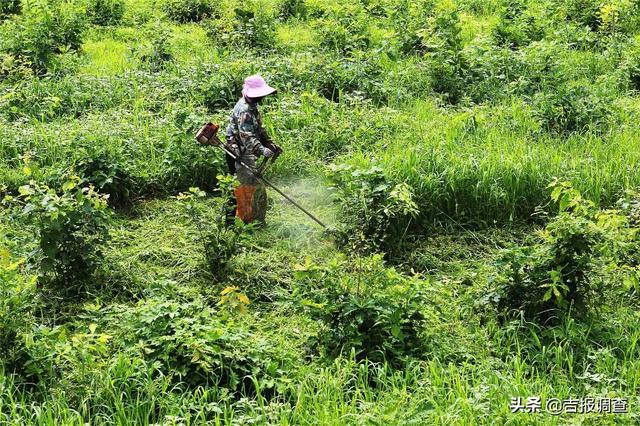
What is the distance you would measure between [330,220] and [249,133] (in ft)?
3.75

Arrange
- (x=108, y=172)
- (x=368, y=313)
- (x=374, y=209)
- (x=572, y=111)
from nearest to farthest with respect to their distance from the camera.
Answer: (x=368, y=313) → (x=374, y=209) → (x=108, y=172) → (x=572, y=111)

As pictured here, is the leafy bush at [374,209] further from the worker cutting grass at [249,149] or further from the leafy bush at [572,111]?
the leafy bush at [572,111]

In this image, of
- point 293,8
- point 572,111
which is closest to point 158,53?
point 293,8

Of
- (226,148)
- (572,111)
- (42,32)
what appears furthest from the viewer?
(42,32)

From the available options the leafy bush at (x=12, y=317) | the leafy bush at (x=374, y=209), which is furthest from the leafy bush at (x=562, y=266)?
the leafy bush at (x=12, y=317)

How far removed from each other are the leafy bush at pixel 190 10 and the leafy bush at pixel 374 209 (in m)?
6.81

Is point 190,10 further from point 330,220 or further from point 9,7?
point 330,220

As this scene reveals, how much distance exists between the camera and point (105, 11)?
13422 mm

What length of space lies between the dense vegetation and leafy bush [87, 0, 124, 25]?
1.25 feet

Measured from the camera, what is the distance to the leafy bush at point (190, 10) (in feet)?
44.1

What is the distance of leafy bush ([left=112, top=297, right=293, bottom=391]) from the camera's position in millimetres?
5336

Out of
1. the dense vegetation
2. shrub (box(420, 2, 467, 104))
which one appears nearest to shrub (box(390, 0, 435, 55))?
the dense vegetation

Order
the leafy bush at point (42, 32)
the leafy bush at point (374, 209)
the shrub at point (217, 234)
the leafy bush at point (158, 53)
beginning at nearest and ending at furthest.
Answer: the shrub at point (217, 234) < the leafy bush at point (374, 209) < the leafy bush at point (42, 32) < the leafy bush at point (158, 53)

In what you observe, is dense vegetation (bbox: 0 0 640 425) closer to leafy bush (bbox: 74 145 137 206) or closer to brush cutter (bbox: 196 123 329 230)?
leafy bush (bbox: 74 145 137 206)
